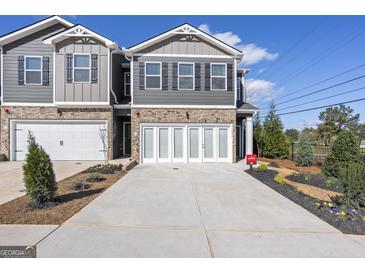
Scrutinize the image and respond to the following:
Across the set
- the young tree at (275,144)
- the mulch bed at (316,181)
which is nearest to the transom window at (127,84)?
the young tree at (275,144)

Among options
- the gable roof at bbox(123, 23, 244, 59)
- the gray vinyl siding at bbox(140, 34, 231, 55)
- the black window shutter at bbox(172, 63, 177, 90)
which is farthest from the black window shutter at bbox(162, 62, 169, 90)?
the gable roof at bbox(123, 23, 244, 59)

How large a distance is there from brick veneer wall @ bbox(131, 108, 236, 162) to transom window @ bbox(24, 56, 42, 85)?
5731mm

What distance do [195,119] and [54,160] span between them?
851cm

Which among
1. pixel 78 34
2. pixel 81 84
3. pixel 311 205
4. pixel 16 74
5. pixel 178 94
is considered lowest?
pixel 311 205

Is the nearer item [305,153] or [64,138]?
[305,153]

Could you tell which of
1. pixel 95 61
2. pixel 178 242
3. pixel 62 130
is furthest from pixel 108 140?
pixel 178 242

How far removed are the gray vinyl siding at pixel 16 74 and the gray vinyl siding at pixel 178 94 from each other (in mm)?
4942

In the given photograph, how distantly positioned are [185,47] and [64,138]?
874 centimetres

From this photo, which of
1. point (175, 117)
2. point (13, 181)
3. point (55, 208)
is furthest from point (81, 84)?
point (55, 208)

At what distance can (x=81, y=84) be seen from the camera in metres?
12.4

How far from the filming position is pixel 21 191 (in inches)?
259

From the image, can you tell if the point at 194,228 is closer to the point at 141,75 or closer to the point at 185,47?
the point at 141,75

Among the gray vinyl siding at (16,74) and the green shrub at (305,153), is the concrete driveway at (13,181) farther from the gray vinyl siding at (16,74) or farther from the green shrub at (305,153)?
the green shrub at (305,153)

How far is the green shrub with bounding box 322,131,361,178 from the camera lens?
8938mm
